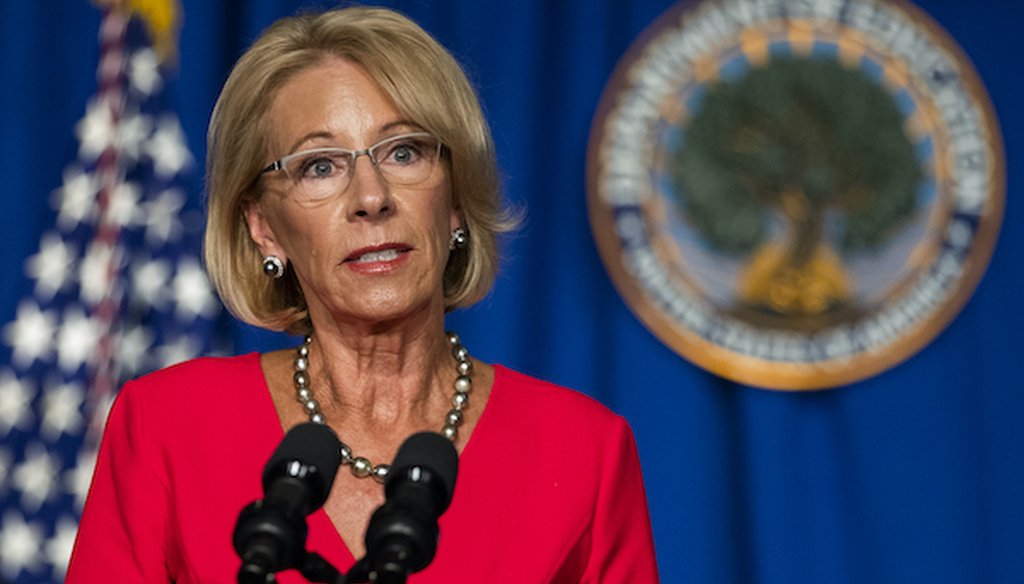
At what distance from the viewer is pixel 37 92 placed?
3035 millimetres

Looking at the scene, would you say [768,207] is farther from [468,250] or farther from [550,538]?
[550,538]

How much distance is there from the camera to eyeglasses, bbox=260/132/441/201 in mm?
→ 1836

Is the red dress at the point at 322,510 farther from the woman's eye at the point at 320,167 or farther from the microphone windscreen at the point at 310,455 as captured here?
the microphone windscreen at the point at 310,455

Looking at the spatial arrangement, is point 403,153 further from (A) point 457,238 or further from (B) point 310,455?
(B) point 310,455

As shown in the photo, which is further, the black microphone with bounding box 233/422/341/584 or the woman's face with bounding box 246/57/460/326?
the woman's face with bounding box 246/57/460/326

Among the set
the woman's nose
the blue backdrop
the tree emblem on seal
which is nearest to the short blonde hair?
the woman's nose

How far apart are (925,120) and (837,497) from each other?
845mm

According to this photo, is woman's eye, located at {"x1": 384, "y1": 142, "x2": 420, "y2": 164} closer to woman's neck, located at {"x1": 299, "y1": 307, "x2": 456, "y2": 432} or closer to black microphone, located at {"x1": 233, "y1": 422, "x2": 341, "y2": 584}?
woman's neck, located at {"x1": 299, "y1": 307, "x2": 456, "y2": 432}

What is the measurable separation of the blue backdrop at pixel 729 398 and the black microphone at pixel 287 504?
1917 millimetres

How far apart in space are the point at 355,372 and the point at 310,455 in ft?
2.71

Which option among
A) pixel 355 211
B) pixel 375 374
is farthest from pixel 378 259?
pixel 375 374

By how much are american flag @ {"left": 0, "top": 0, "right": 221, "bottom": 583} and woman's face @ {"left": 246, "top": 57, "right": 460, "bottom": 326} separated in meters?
1.13

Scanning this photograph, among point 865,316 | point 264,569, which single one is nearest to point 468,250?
point 264,569

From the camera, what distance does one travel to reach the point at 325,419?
6.45 ft
